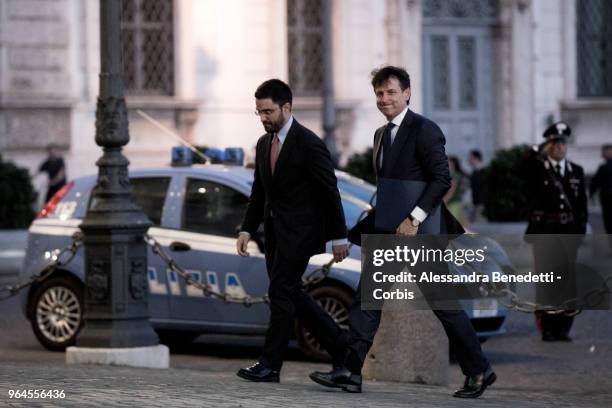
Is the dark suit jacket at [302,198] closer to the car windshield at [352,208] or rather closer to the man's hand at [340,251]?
the man's hand at [340,251]

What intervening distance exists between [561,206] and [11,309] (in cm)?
600

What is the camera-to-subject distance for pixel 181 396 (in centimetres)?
936

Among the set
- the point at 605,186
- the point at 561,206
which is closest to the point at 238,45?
the point at 605,186

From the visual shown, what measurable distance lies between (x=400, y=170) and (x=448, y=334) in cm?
98

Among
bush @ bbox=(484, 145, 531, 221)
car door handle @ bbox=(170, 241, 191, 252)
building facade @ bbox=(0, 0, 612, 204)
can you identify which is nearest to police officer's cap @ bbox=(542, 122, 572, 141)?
car door handle @ bbox=(170, 241, 191, 252)

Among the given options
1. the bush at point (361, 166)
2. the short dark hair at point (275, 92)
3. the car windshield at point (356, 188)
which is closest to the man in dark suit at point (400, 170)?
the short dark hair at point (275, 92)

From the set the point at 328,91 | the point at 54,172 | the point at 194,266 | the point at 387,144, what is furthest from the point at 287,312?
the point at 54,172

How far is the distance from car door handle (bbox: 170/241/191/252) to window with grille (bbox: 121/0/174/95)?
1428 centimetres

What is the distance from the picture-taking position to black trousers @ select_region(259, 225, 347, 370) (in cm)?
1043

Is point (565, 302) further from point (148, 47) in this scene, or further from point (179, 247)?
point (148, 47)

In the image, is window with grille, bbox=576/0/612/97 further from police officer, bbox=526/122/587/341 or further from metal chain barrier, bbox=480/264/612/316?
metal chain barrier, bbox=480/264/612/316

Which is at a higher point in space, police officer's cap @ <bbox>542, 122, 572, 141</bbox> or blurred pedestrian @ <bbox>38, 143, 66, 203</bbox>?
police officer's cap @ <bbox>542, 122, 572, 141</bbox>

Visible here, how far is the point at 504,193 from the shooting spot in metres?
22.8

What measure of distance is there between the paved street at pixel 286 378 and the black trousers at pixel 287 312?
0.24 metres
